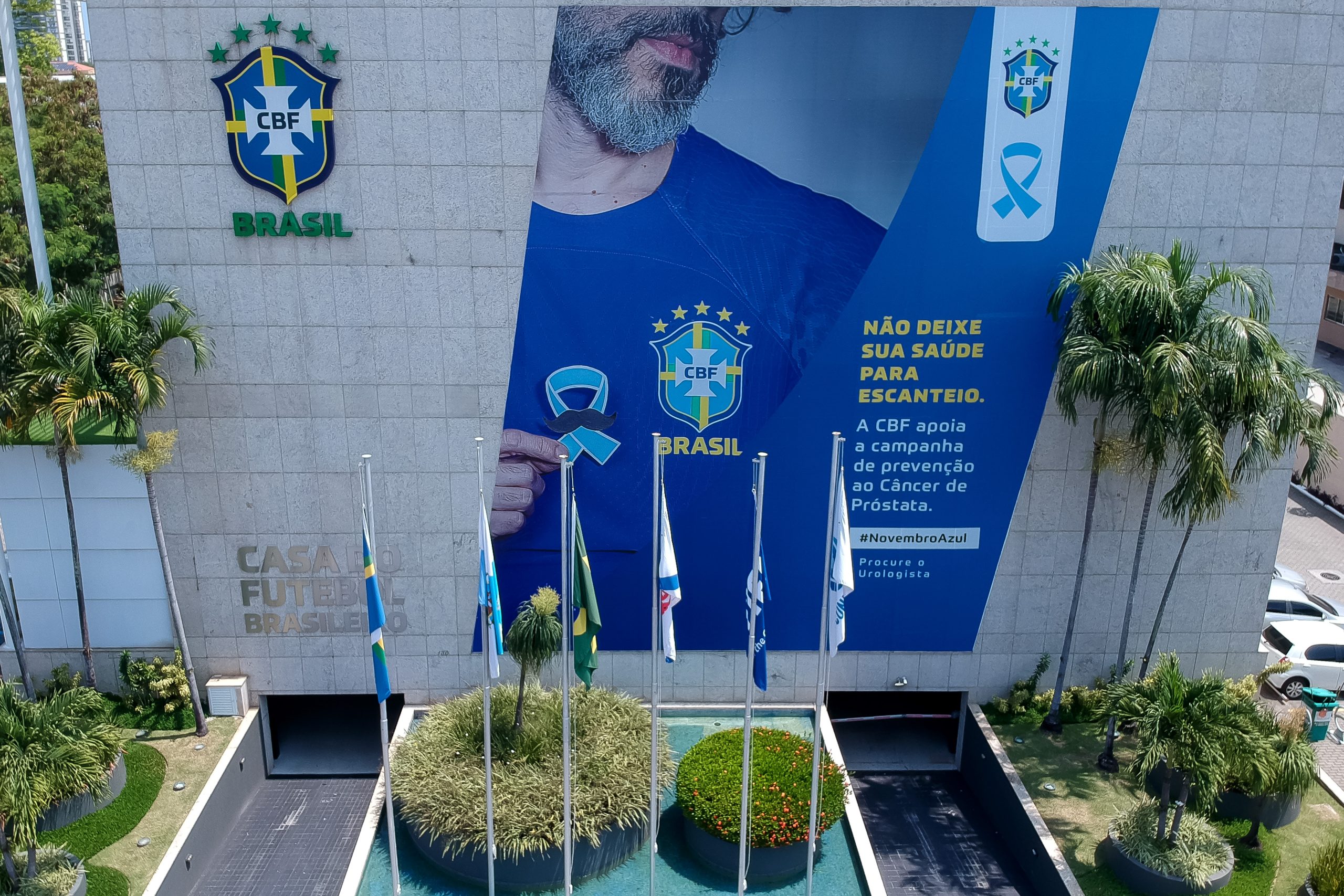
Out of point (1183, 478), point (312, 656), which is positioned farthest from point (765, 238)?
point (312, 656)

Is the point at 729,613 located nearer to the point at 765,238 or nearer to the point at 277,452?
the point at 765,238

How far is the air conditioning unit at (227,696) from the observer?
17.7m

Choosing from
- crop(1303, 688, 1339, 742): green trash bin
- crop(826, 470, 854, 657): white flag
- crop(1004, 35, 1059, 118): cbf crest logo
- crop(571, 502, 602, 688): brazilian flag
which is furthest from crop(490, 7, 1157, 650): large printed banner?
crop(1303, 688, 1339, 742): green trash bin

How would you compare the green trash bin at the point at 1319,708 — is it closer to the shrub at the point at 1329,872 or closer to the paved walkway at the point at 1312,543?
the shrub at the point at 1329,872

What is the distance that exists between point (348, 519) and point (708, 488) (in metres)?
6.31

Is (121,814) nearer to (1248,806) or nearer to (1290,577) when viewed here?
(1248,806)

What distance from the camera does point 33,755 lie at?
12656 mm

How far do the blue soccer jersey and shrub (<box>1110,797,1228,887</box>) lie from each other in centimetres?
708

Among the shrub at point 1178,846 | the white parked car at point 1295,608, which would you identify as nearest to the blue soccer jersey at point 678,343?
the shrub at point 1178,846

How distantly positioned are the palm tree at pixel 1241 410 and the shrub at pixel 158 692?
57.0ft

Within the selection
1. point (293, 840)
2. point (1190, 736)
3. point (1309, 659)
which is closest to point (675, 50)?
point (1190, 736)

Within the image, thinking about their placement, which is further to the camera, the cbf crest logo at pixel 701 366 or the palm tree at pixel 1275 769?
the cbf crest logo at pixel 701 366

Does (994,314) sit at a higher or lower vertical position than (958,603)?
higher

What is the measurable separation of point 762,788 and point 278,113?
12.8 m
